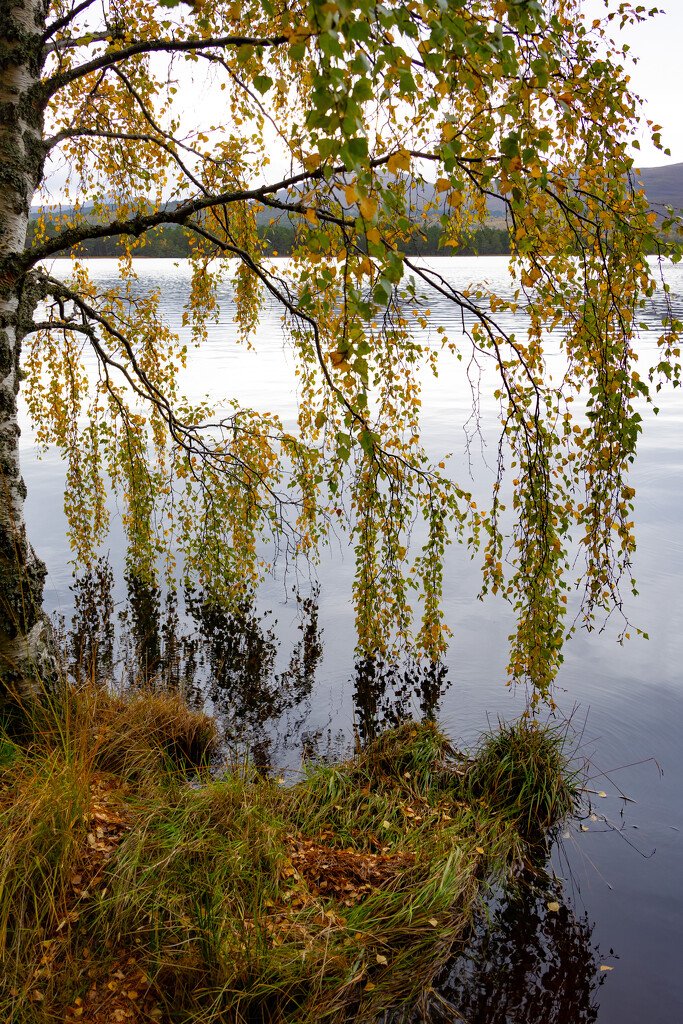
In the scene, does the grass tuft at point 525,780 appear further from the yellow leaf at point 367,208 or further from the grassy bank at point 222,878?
the yellow leaf at point 367,208

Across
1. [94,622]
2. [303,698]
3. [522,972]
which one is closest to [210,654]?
[303,698]

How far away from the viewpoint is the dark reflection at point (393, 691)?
5.79m

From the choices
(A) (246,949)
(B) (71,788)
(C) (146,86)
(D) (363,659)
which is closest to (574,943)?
(A) (246,949)

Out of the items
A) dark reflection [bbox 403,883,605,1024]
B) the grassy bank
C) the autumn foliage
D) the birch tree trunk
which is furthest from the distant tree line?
dark reflection [bbox 403,883,605,1024]

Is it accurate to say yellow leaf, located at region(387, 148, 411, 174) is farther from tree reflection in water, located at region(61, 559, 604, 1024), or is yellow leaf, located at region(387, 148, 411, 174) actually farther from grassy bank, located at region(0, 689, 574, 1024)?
tree reflection in water, located at region(61, 559, 604, 1024)

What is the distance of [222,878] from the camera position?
310 cm

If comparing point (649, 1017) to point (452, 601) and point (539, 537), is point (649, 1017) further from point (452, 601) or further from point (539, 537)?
point (452, 601)

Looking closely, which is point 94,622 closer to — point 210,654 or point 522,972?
point 210,654

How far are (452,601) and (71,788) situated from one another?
552 centimetres

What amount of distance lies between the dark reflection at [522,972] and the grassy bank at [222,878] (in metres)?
0.12

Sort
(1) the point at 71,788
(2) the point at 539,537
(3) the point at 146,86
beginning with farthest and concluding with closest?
(3) the point at 146,86 < (2) the point at 539,537 < (1) the point at 71,788

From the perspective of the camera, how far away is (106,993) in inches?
103

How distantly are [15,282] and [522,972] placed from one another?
421 cm

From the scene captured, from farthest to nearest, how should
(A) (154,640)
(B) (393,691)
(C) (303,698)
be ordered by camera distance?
(A) (154,640), (B) (393,691), (C) (303,698)
